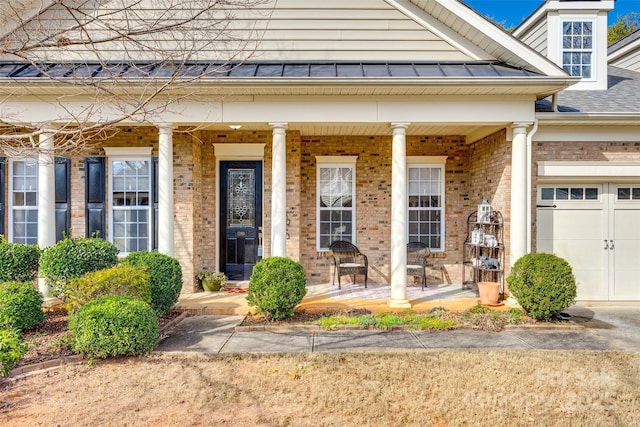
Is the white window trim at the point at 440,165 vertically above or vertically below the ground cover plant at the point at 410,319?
above

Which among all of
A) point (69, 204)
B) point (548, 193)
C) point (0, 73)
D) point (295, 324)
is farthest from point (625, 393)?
point (0, 73)

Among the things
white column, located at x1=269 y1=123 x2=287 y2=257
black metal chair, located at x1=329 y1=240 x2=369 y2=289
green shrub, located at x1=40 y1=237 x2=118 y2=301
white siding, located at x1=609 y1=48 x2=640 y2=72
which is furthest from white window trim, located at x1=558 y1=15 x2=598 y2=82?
green shrub, located at x1=40 y1=237 x2=118 y2=301

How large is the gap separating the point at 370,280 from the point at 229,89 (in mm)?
5060

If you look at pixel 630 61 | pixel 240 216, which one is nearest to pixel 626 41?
pixel 630 61

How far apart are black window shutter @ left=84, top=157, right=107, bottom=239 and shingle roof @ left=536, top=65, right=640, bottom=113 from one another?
8471 millimetres

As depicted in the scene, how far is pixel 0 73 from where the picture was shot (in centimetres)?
703

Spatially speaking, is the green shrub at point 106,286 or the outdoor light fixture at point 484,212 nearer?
the green shrub at point 106,286

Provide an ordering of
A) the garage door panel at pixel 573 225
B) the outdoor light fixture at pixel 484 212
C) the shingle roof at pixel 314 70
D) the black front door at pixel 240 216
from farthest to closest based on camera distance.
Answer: the black front door at pixel 240 216
the outdoor light fixture at pixel 484 212
the garage door panel at pixel 573 225
the shingle roof at pixel 314 70

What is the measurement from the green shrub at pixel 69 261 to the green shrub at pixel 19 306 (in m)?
0.74

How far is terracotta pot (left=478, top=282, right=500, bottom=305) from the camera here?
23.1 ft

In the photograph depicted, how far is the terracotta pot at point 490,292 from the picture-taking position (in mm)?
7043

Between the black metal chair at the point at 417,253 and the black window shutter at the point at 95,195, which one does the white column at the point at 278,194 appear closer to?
the black metal chair at the point at 417,253

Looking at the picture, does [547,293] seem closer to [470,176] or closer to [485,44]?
[470,176]

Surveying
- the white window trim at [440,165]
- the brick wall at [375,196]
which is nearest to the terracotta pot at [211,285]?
the brick wall at [375,196]
